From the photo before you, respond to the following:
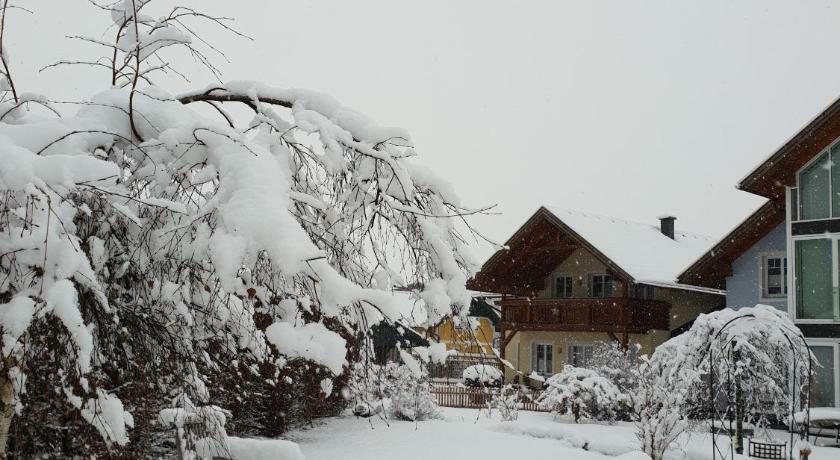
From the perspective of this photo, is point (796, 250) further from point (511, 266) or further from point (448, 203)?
point (448, 203)

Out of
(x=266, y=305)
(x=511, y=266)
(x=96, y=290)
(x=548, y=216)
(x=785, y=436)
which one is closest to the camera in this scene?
(x=96, y=290)

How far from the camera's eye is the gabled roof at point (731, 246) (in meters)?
19.0

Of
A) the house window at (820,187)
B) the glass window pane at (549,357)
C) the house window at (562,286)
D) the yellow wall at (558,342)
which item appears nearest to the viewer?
the house window at (820,187)

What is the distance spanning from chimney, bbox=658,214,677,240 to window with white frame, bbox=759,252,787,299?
1045cm

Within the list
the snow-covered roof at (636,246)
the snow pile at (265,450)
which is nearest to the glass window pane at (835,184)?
the snow-covered roof at (636,246)

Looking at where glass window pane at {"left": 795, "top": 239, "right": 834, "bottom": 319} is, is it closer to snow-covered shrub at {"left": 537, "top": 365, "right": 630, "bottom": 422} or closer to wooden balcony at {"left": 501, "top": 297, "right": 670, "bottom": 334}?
snow-covered shrub at {"left": 537, "top": 365, "right": 630, "bottom": 422}

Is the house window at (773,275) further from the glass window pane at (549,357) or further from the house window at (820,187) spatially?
the glass window pane at (549,357)

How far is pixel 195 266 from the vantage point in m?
3.29

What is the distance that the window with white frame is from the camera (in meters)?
19.4

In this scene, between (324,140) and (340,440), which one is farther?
(340,440)

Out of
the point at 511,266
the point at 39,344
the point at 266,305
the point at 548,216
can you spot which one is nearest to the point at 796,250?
the point at 548,216

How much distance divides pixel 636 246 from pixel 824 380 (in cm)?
996

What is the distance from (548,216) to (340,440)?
14829 millimetres

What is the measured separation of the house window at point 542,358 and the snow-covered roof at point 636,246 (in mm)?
4775
